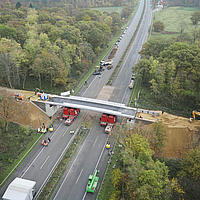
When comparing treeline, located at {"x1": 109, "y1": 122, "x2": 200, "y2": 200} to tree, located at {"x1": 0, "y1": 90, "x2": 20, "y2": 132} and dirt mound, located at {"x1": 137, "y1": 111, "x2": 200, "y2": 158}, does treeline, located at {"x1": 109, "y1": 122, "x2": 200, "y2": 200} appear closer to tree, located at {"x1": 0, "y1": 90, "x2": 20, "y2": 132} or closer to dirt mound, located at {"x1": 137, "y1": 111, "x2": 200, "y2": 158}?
dirt mound, located at {"x1": 137, "y1": 111, "x2": 200, "y2": 158}

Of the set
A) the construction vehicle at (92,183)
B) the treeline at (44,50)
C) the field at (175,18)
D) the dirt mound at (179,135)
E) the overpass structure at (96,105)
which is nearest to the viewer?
the construction vehicle at (92,183)

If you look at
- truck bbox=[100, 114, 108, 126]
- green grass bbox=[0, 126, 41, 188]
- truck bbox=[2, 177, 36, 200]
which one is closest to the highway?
truck bbox=[100, 114, 108, 126]

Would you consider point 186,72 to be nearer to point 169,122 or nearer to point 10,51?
point 169,122

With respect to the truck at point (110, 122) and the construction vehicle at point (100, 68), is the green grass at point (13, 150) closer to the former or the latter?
the truck at point (110, 122)

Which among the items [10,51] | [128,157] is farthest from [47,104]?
[128,157]

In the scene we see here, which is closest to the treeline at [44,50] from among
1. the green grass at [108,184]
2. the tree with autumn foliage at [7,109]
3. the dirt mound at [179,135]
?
the tree with autumn foliage at [7,109]

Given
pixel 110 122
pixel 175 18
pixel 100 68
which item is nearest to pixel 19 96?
pixel 110 122
